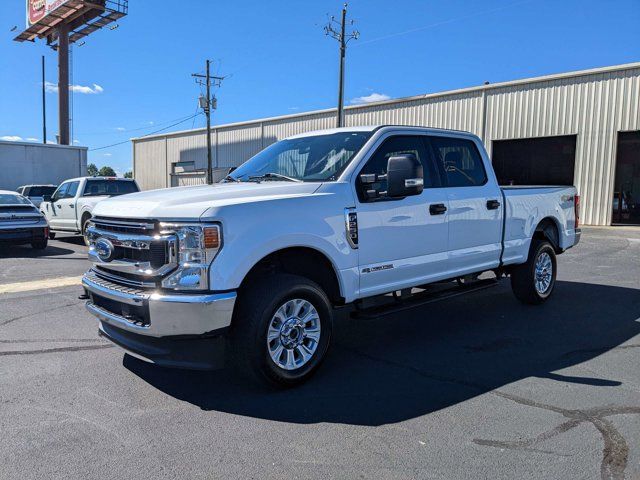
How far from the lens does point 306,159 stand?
5.11 metres

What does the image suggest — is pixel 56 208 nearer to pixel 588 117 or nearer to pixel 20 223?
pixel 20 223

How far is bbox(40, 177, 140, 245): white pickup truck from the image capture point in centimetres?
1400

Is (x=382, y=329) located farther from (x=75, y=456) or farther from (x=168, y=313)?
(x=75, y=456)

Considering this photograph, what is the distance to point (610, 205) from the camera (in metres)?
19.8

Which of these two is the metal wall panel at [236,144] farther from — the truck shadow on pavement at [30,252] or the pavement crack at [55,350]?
the pavement crack at [55,350]

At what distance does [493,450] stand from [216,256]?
84.4 inches

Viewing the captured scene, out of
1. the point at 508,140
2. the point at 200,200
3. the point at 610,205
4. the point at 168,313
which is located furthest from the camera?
the point at 508,140

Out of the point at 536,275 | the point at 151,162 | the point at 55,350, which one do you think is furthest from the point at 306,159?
the point at 151,162

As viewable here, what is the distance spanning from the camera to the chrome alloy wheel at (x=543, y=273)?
6930mm

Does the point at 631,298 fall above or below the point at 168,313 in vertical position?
below

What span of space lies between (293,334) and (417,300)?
158 cm

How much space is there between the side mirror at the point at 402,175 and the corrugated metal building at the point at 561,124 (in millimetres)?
18060

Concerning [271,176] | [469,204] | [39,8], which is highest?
[39,8]

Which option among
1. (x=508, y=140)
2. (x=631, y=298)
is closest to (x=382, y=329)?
(x=631, y=298)
